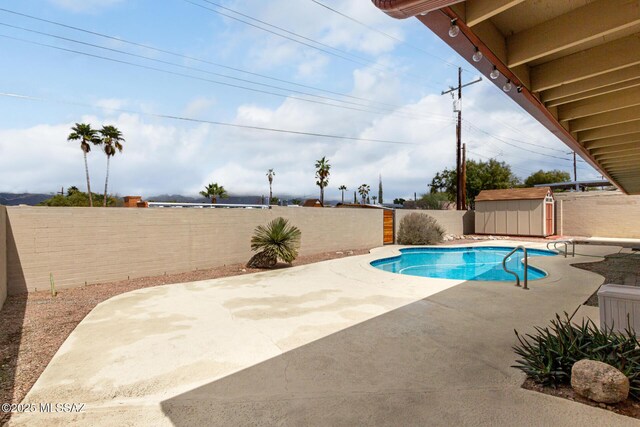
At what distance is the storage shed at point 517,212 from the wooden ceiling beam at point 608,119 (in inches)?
607

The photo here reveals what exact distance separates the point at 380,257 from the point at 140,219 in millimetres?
8260

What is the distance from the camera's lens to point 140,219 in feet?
28.0

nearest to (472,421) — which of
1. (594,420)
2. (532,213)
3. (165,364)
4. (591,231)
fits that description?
(594,420)

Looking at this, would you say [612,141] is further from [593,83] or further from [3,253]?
[3,253]

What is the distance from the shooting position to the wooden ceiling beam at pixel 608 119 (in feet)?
16.6

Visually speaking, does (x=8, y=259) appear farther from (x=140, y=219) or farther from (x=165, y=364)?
(x=165, y=364)

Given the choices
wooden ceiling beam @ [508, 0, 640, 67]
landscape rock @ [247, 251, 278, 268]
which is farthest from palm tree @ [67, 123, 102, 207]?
wooden ceiling beam @ [508, 0, 640, 67]

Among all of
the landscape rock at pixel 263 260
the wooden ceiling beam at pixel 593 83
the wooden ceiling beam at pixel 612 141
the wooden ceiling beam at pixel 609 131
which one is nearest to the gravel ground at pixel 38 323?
the landscape rock at pixel 263 260

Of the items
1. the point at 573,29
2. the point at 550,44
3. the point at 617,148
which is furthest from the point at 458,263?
the point at 573,29

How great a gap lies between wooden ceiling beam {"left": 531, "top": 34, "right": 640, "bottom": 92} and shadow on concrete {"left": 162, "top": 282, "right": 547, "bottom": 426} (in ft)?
10.8

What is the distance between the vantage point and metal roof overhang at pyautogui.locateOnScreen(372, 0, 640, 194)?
270 cm

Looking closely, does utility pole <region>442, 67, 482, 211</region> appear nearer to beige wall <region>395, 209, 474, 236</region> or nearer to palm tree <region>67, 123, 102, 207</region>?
beige wall <region>395, 209, 474, 236</region>

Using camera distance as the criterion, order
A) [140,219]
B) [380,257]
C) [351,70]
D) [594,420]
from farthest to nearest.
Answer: [351,70] < [380,257] < [140,219] < [594,420]

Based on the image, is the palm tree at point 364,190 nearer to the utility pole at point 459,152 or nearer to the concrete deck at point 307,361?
the utility pole at point 459,152
